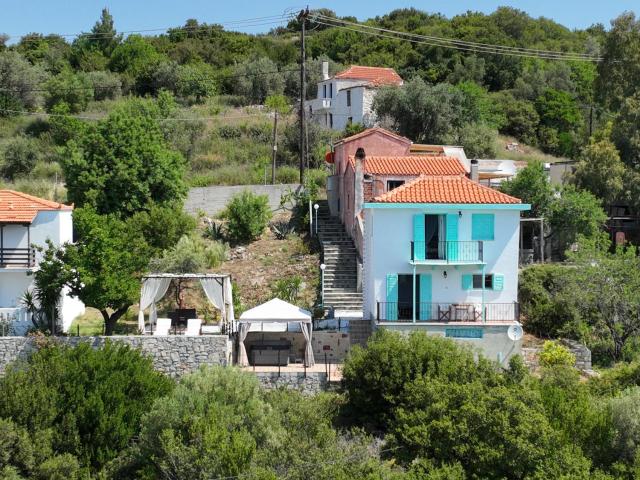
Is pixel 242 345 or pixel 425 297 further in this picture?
pixel 425 297

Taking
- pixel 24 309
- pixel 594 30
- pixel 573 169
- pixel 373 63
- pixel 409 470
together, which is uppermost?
pixel 594 30

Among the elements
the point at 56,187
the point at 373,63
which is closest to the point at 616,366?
the point at 56,187

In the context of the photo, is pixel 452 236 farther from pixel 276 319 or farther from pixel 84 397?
pixel 84 397

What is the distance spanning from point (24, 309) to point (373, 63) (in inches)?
1999

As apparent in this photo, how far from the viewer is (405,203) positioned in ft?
89.3

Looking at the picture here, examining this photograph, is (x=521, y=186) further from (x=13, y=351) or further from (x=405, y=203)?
(x=13, y=351)

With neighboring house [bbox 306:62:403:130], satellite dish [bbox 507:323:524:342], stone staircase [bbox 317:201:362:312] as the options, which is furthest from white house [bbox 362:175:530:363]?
neighboring house [bbox 306:62:403:130]

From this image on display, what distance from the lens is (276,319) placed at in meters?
26.2

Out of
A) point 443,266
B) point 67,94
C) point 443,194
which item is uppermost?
point 67,94

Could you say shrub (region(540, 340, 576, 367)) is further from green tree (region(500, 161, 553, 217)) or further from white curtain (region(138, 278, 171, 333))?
white curtain (region(138, 278, 171, 333))

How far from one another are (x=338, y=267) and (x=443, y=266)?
7262 millimetres

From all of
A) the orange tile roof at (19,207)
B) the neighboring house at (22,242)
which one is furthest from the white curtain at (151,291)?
the orange tile roof at (19,207)

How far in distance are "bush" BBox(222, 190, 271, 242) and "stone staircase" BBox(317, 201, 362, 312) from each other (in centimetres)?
252

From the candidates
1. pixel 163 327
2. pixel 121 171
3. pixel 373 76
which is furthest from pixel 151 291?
pixel 373 76
